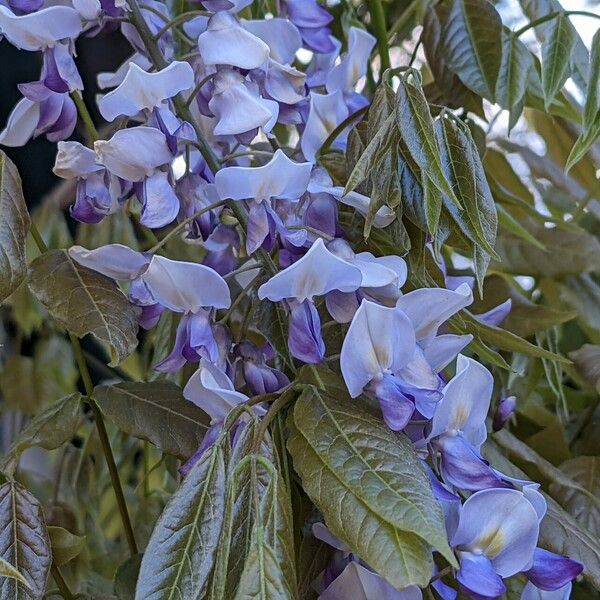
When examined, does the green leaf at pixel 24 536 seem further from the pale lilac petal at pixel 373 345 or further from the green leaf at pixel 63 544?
the pale lilac petal at pixel 373 345

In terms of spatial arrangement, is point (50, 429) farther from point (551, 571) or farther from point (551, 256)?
point (551, 256)

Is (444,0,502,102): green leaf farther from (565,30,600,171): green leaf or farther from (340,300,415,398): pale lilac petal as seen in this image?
(340,300,415,398): pale lilac petal

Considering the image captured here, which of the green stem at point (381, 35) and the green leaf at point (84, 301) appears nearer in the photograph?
the green leaf at point (84, 301)

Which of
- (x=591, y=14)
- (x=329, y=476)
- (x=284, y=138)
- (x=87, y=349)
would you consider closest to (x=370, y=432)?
(x=329, y=476)

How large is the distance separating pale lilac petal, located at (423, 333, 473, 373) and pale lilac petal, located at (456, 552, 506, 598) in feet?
0.27

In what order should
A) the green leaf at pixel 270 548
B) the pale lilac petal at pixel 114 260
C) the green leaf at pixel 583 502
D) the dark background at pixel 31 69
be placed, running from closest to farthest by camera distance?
the green leaf at pixel 270 548 → the pale lilac petal at pixel 114 260 → the green leaf at pixel 583 502 → the dark background at pixel 31 69

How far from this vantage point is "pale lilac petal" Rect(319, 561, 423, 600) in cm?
36

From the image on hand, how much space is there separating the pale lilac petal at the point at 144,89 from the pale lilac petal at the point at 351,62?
13 centimetres

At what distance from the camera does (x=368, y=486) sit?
0.33m

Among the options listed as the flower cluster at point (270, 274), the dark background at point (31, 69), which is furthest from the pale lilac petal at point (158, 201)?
the dark background at point (31, 69)

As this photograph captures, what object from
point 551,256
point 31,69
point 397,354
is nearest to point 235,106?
point 397,354

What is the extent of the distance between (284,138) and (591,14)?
0.32 metres

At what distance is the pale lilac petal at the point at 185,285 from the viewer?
1.22 ft

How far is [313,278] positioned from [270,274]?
4cm
